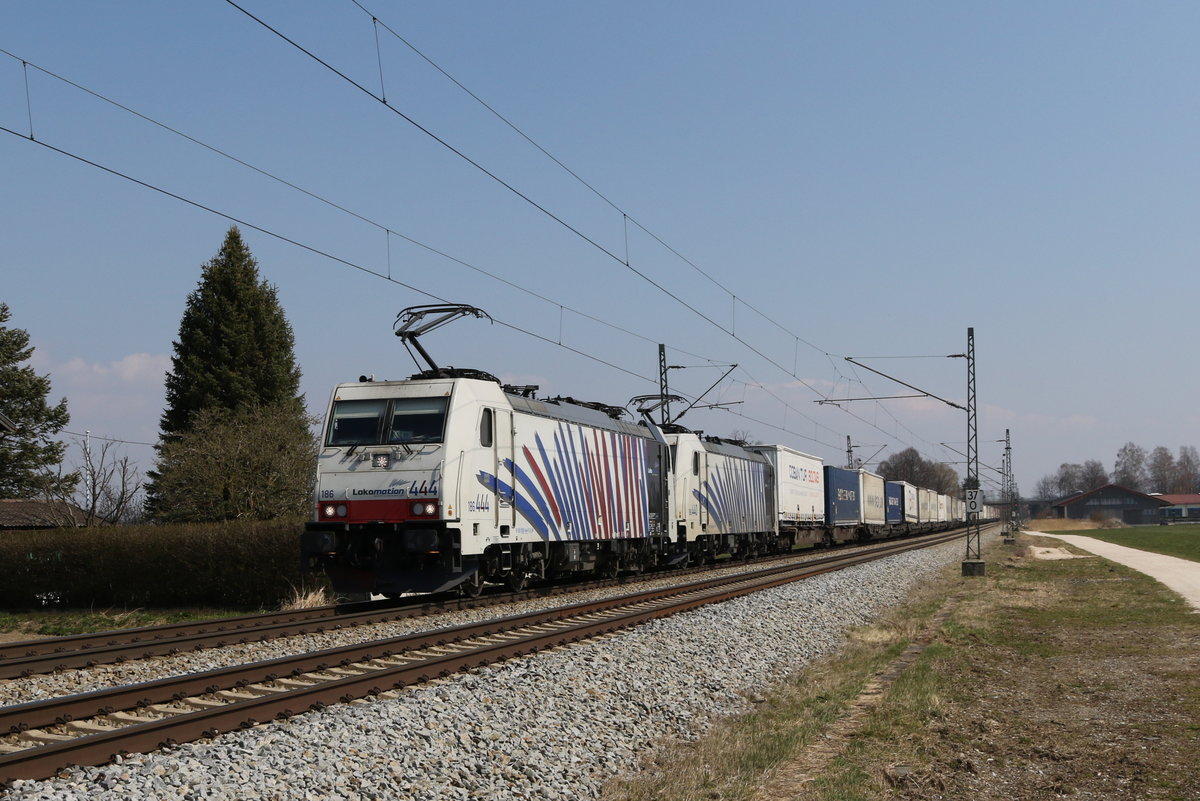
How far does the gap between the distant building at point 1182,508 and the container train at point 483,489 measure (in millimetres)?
141699

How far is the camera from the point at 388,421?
56.0 ft

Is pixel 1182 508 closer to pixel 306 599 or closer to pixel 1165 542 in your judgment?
pixel 1165 542

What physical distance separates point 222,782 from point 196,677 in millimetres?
3322

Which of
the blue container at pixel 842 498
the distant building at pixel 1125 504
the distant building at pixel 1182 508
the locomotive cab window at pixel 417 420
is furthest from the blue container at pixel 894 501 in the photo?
the distant building at pixel 1125 504

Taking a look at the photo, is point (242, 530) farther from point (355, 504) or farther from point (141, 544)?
point (355, 504)

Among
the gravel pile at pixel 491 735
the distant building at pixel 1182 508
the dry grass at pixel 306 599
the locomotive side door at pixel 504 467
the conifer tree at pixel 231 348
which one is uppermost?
the conifer tree at pixel 231 348

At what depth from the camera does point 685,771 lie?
24.6 ft

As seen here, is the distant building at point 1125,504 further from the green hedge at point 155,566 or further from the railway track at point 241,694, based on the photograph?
the railway track at point 241,694

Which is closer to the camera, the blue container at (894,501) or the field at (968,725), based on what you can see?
the field at (968,725)

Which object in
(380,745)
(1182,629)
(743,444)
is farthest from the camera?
(743,444)

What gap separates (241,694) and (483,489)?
824 cm

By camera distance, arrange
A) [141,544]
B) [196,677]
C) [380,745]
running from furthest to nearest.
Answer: [141,544]
[196,677]
[380,745]

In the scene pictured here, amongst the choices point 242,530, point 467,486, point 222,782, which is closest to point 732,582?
point 467,486

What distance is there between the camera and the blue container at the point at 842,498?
153 feet
